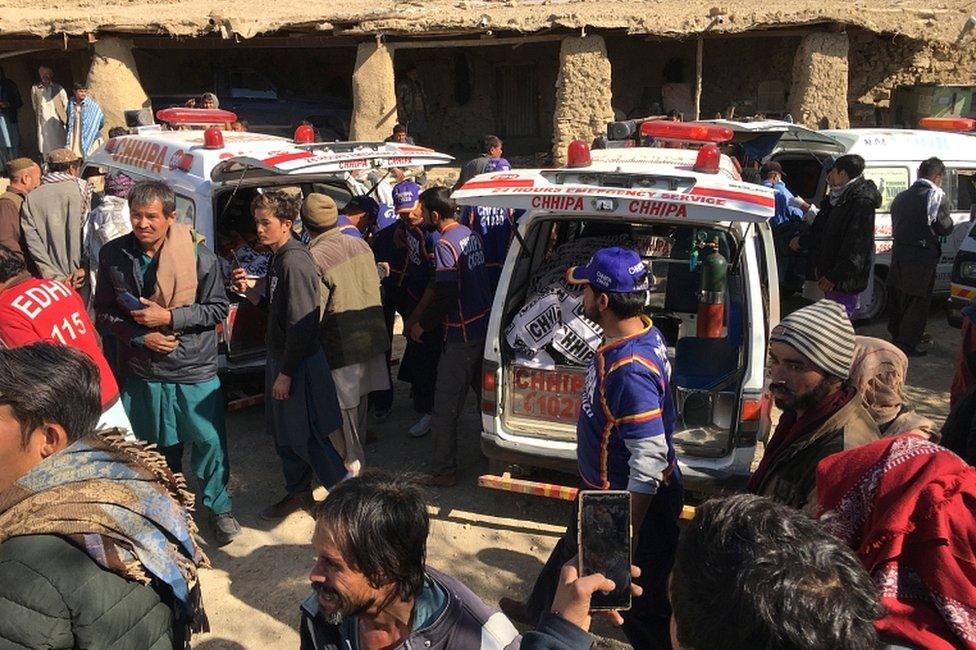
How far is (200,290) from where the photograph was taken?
4.32m

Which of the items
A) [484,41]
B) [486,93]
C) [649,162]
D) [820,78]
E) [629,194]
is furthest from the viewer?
[486,93]

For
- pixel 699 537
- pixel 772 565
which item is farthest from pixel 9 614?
pixel 772 565

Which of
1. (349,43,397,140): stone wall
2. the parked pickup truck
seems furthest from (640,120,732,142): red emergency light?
the parked pickup truck

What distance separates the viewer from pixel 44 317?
3.20 meters

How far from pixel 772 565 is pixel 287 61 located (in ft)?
61.5

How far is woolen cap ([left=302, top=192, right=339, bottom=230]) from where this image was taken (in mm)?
4602

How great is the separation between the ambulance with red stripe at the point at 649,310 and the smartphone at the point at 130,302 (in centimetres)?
178

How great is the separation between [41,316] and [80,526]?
1.65 m

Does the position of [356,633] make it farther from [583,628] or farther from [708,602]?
[708,602]

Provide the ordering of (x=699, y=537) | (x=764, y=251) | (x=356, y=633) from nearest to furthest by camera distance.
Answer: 1. (x=699, y=537)
2. (x=356, y=633)
3. (x=764, y=251)

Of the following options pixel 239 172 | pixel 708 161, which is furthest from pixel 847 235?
pixel 239 172

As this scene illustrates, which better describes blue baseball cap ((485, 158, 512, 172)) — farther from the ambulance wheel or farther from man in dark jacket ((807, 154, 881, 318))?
the ambulance wheel

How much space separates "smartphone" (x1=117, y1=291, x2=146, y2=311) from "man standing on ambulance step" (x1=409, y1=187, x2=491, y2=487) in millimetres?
1646

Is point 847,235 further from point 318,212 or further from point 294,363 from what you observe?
point 294,363
